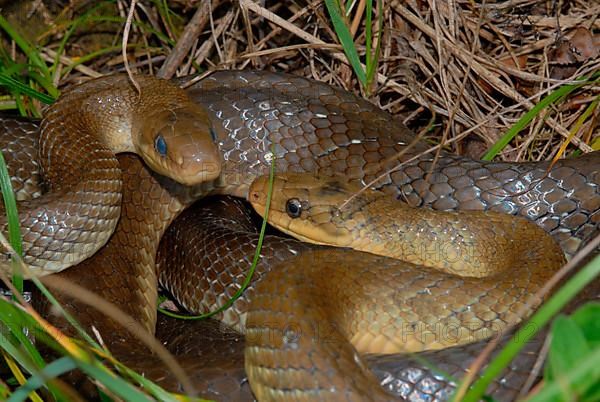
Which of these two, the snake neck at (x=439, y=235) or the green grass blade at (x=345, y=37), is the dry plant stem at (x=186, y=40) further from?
the snake neck at (x=439, y=235)

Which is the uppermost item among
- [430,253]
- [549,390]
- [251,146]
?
A: [549,390]

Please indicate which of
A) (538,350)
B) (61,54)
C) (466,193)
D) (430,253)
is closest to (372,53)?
(466,193)

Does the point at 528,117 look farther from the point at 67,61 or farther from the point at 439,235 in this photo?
the point at 67,61

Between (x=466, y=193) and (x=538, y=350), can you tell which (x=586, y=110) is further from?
(x=538, y=350)

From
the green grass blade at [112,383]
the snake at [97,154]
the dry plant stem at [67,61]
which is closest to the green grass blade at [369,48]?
the snake at [97,154]

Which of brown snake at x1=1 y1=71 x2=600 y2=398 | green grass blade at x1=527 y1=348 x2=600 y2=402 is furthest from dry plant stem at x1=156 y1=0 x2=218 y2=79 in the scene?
green grass blade at x1=527 y1=348 x2=600 y2=402

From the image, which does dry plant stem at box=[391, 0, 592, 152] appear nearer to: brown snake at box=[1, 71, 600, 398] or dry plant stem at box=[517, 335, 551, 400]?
brown snake at box=[1, 71, 600, 398]

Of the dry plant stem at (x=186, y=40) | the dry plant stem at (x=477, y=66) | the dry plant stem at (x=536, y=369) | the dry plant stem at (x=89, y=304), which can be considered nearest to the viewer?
the dry plant stem at (x=536, y=369)
